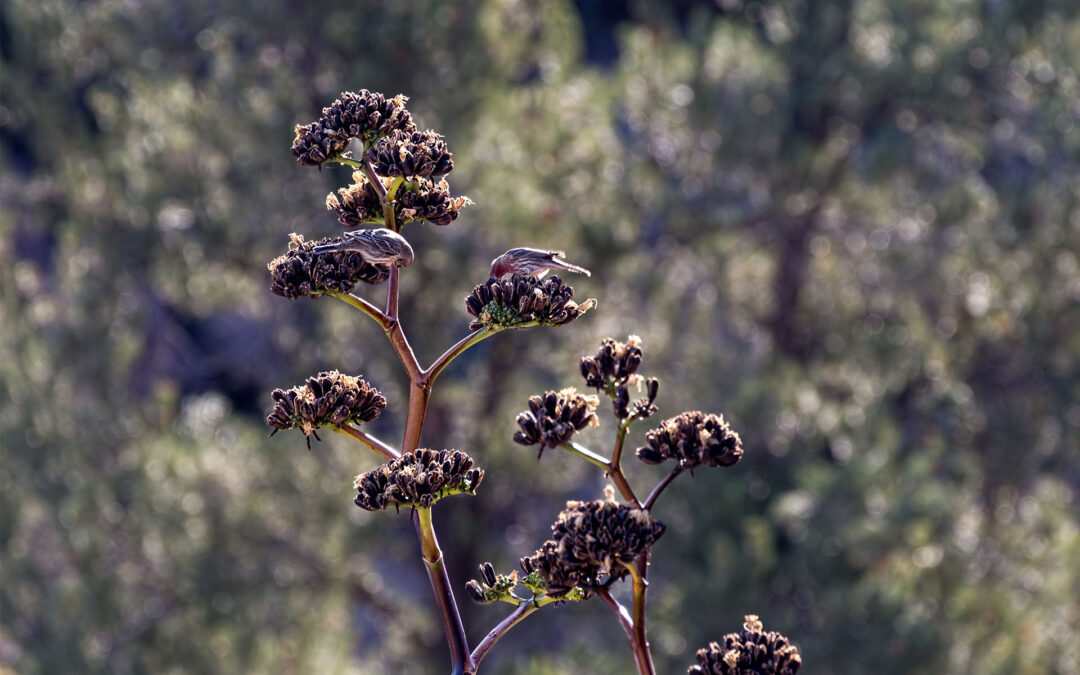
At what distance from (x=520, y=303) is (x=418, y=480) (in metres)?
0.27

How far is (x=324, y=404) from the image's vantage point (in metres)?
1.25

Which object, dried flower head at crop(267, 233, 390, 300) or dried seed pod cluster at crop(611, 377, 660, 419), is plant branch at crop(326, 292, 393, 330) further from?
dried seed pod cluster at crop(611, 377, 660, 419)

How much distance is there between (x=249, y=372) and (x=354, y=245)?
9306mm

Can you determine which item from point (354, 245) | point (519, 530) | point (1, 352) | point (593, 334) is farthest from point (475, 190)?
point (354, 245)

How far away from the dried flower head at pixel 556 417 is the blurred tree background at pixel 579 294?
5864mm

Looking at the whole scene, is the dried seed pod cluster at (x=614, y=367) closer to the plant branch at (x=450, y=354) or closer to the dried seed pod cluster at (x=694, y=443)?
the dried seed pod cluster at (x=694, y=443)

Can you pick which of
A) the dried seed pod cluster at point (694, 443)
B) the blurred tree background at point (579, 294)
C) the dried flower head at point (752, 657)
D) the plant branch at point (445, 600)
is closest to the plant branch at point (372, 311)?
the plant branch at point (445, 600)

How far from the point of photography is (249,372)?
10211 millimetres

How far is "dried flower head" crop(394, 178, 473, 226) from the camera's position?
138cm

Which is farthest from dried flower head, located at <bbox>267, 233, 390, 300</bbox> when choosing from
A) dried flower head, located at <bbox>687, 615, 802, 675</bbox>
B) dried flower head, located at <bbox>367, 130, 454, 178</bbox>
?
dried flower head, located at <bbox>687, 615, 802, 675</bbox>

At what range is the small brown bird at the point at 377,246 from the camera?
127 cm

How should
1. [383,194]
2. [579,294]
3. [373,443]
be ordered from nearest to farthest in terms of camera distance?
1. [373,443]
2. [383,194]
3. [579,294]

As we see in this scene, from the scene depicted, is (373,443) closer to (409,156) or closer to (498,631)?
(498,631)

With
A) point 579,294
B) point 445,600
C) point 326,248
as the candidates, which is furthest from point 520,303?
point 579,294
